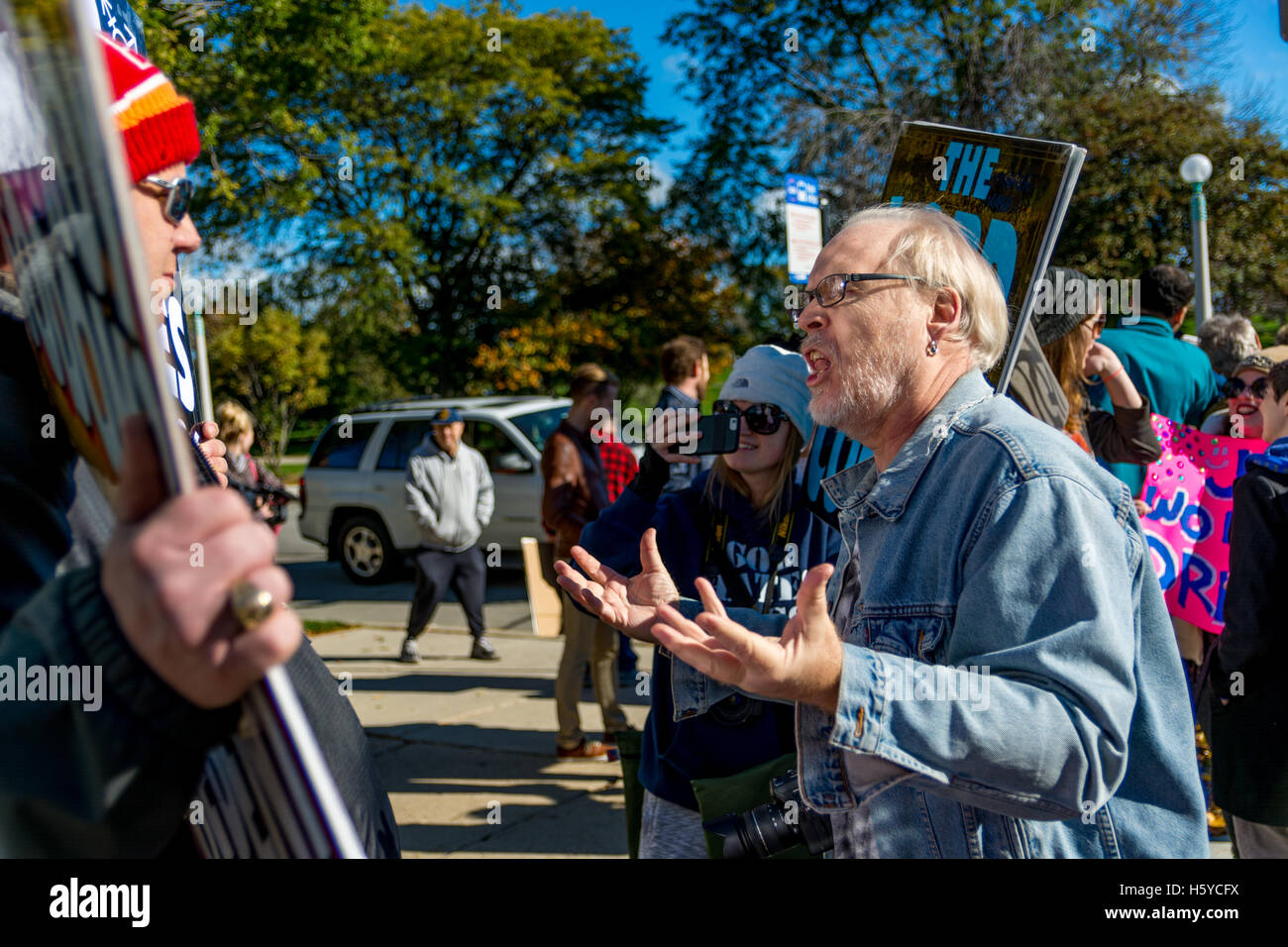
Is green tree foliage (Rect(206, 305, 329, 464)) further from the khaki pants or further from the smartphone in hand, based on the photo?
the smartphone in hand

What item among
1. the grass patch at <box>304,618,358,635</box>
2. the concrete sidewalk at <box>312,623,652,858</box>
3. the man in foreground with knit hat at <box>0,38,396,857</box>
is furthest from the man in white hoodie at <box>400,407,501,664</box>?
the man in foreground with knit hat at <box>0,38,396,857</box>

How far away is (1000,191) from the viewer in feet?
7.39

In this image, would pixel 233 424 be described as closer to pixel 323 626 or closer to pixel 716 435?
pixel 323 626

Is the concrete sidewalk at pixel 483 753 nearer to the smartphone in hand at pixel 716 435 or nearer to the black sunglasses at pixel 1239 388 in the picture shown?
the smartphone in hand at pixel 716 435

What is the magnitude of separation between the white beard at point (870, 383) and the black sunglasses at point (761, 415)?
1041mm

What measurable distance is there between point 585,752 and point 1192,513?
9.93ft

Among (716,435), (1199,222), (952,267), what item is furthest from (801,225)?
(952,267)

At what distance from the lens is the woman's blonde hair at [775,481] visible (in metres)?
2.57

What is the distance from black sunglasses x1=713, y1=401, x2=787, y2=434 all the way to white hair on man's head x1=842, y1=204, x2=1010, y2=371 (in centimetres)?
105

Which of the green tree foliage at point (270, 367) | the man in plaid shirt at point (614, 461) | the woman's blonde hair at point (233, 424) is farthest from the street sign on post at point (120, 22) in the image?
the green tree foliage at point (270, 367)

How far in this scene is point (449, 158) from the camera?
2255 centimetres

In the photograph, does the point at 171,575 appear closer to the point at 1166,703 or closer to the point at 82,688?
the point at 82,688

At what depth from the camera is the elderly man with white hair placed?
115cm
